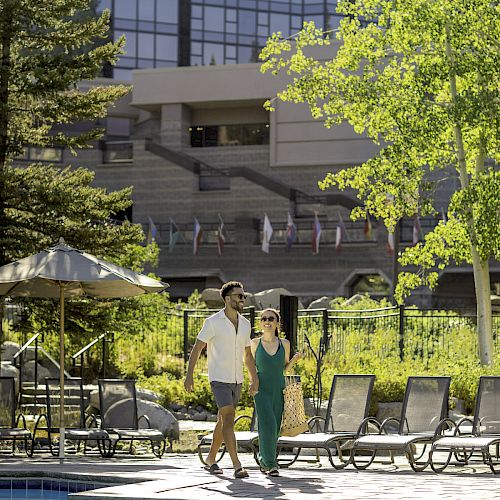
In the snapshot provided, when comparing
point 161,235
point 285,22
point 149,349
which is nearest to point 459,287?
point 161,235

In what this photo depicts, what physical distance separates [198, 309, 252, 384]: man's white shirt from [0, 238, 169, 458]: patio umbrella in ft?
9.39

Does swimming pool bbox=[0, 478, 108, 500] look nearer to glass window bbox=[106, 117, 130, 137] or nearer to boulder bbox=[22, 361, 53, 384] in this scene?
boulder bbox=[22, 361, 53, 384]

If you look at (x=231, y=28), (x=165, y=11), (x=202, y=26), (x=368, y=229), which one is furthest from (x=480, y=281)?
(x=231, y=28)

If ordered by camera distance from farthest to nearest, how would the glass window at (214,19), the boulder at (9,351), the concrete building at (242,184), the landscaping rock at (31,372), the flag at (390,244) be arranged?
the glass window at (214,19) → the concrete building at (242,184) → the flag at (390,244) → the boulder at (9,351) → the landscaping rock at (31,372)

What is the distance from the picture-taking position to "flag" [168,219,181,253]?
5219 centimetres

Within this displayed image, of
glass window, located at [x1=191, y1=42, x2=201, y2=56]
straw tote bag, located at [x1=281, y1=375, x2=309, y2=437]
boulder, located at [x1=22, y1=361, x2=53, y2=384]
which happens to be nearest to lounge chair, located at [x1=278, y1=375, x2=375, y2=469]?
straw tote bag, located at [x1=281, y1=375, x2=309, y2=437]

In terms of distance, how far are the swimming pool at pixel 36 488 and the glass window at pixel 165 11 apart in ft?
186

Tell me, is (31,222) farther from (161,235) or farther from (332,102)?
(161,235)

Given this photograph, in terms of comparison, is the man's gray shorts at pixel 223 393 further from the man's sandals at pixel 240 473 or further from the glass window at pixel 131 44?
the glass window at pixel 131 44

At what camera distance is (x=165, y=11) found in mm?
66375

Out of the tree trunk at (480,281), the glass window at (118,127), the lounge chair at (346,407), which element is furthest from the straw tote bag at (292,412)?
the glass window at (118,127)

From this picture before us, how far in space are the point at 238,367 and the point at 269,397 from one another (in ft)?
1.49

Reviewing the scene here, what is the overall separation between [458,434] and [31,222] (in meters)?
7.73

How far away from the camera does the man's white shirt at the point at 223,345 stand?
11.4 m
